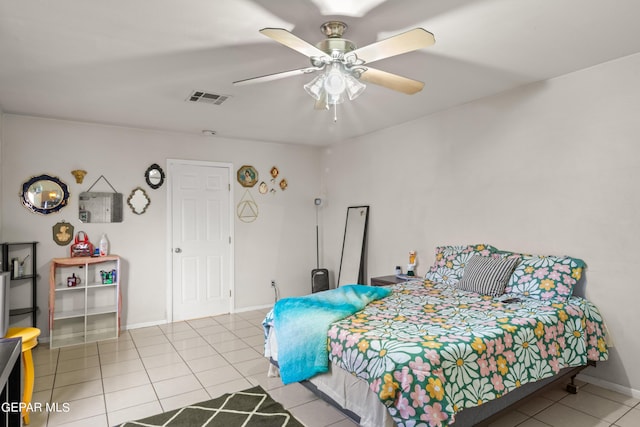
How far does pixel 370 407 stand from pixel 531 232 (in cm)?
229

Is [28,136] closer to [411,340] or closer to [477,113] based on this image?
[411,340]

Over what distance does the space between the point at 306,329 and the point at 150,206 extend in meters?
3.25

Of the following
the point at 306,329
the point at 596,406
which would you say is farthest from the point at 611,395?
the point at 306,329

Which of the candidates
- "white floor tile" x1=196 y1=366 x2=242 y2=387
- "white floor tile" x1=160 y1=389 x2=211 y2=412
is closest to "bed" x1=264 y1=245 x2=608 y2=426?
"white floor tile" x1=196 y1=366 x2=242 y2=387

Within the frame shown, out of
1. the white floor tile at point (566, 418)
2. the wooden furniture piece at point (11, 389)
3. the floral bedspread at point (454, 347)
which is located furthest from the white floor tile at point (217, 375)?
the white floor tile at point (566, 418)

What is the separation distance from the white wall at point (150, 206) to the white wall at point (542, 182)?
162 centimetres

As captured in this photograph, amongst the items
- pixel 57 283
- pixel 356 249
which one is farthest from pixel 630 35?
pixel 57 283

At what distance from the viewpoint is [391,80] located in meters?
2.49

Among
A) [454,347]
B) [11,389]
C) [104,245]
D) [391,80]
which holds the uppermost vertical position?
[391,80]

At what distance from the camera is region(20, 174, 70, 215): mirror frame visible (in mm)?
4137

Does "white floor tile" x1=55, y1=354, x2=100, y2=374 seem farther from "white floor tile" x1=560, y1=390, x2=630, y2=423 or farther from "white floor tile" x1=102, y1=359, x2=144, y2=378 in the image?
"white floor tile" x1=560, y1=390, x2=630, y2=423

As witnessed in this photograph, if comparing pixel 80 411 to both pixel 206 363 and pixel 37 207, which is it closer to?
pixel 206 363

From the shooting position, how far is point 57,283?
4266 millimetres

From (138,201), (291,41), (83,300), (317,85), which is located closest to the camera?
(291,41)
